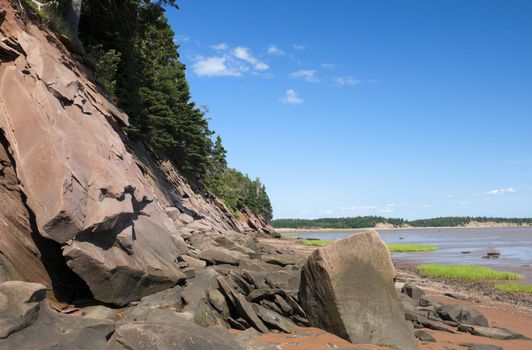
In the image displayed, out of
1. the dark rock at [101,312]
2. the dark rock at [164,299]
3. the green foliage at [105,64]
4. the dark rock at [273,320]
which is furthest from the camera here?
the green foliage at [105,64]

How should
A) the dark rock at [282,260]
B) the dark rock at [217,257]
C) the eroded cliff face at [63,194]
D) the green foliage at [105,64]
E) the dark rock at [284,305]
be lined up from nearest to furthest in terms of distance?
the eroded cliff face at [63,194] → the dark rock at [284,305] → the dark rock at [217,257] → the dark rock at [282,260] → the green foliage at [105,64]

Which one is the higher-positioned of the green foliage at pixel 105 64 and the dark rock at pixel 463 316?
the green foliage at pixel 105 64

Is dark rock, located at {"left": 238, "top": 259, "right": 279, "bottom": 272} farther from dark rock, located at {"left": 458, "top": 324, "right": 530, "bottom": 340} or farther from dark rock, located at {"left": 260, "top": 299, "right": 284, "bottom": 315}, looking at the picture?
dark rock, located at {"left": 458, "top": 324, "right": 530, "bottom": 340}

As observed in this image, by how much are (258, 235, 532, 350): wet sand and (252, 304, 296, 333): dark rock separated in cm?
35

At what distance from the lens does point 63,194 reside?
862 cm

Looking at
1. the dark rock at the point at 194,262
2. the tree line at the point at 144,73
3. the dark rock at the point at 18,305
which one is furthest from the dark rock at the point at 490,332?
the tree line at the point at 144,73

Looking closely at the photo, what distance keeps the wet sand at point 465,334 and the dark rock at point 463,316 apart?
1.33 meters

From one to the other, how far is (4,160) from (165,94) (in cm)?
3126

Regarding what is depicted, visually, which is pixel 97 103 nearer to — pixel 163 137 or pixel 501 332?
pixel 501 332

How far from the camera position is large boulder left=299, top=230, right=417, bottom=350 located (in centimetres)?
Answer: 984

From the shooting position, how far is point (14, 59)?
1142cm

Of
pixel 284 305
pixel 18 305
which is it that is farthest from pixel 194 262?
pixel 18 305

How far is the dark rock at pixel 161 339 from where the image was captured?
6430 mm

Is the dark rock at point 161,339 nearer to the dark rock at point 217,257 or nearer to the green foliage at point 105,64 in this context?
the dark rock at point 217,257
